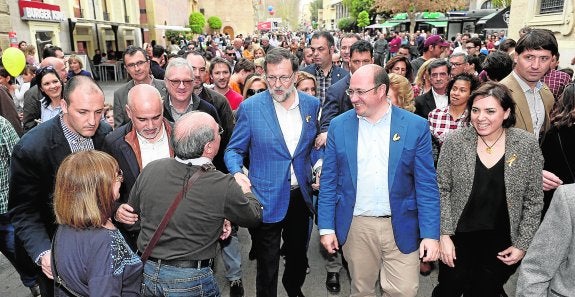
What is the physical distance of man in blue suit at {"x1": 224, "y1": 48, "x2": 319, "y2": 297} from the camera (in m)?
3.24

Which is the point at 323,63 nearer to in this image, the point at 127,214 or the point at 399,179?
the point at 399,179

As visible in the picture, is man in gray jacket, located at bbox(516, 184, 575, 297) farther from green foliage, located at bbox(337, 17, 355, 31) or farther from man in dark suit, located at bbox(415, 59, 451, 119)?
green foliage, located at bbox(337, 17, 355, 31)

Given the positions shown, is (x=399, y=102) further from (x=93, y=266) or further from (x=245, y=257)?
(x=93, y=266)

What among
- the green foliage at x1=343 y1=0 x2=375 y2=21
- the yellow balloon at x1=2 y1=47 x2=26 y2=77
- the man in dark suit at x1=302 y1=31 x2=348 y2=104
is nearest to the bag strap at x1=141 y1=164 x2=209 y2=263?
the man in dark suit at x1=302 y1=31 x2=348 y2=104

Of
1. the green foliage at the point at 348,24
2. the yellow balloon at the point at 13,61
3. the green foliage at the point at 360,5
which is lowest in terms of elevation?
the yellow balloon at the point at 13,61

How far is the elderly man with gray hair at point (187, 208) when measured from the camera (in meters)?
2.25

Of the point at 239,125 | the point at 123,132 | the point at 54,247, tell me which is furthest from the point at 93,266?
the point at 239,125

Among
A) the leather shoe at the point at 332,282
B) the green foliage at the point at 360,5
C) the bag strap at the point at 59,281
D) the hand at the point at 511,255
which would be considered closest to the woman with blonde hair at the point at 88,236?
the bag strap at the point at 59,281

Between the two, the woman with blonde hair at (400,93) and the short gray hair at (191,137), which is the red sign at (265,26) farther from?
the short gray hair at (191,137)

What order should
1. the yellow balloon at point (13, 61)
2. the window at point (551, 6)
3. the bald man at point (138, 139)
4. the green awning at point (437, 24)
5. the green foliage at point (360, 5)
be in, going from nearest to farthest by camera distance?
the bald man at point (138, 139) < the yellow balloon at point (13, 61) < the window at point (551, 6) < the green awning at point (437, 24) < the green foliage at point (360, 5)

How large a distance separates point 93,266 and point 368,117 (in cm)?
201

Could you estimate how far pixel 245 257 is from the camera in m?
4.85

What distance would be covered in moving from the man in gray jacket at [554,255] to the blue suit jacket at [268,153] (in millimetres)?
1773

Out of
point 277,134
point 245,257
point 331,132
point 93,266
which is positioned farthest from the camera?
point 245,257
